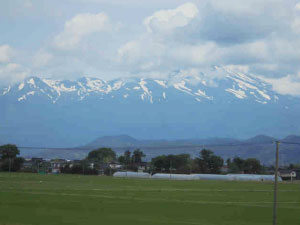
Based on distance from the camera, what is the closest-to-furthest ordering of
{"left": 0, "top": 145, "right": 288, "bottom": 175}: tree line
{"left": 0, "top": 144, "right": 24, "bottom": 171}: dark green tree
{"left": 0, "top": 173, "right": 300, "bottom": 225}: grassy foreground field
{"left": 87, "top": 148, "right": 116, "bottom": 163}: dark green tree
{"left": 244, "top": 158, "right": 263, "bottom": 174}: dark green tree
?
{"left": 0, "top": 173, "right": 300, "bottom": 225}: grassy foreground field → {"left": 0, "top": 144, "right": 24, "bottom": 171}: dark green tree → {"left": 0, "top": 145, "right": 288, "bottom": 175}: tree line → {"left": 244, "top": 158, "right": 263, "bottom": 174}: dark green tree → {"left": 87, "top": 148, "right": 116, "bottom": 163}: dark green tree

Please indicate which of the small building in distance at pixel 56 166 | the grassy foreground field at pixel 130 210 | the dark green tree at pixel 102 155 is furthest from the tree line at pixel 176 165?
the grassy foreground field at pixel 130 210

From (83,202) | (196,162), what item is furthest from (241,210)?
(196,162)

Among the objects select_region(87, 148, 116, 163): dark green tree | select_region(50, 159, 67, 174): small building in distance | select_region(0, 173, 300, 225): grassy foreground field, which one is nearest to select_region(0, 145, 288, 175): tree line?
select_region(50, 159, 67, 174): small building in distance

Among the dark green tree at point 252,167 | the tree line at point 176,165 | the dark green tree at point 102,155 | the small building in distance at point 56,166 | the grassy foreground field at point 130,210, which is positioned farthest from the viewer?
the dark green tree at point 102,155

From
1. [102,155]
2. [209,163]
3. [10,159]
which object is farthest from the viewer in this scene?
[102,155]

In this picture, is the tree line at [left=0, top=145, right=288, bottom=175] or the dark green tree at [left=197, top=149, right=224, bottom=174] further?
the dark green tree at [left=197, top=149, right=224, bottom=174]

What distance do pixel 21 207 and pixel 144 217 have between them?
876 cm

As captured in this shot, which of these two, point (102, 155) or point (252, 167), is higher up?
point (102, 155)

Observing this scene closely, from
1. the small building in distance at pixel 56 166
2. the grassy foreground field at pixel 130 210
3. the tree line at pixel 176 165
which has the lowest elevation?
the small building in distance at pixel 56 166

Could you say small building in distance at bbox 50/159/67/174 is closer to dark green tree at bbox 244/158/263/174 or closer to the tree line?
the tree line

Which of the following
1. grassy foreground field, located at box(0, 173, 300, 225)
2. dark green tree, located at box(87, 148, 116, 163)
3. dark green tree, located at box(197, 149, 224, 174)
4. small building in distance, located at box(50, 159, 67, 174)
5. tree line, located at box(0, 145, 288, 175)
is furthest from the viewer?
dark green tree, located at box(87, 148, 116, 163)

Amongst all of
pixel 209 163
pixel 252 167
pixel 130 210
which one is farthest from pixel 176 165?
pixel 130 210

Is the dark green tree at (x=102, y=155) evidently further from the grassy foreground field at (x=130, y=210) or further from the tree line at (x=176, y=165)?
the grassy foreground field at (x=130, y=210)

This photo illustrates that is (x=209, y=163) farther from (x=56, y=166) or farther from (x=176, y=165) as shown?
(x=56, y=166)
